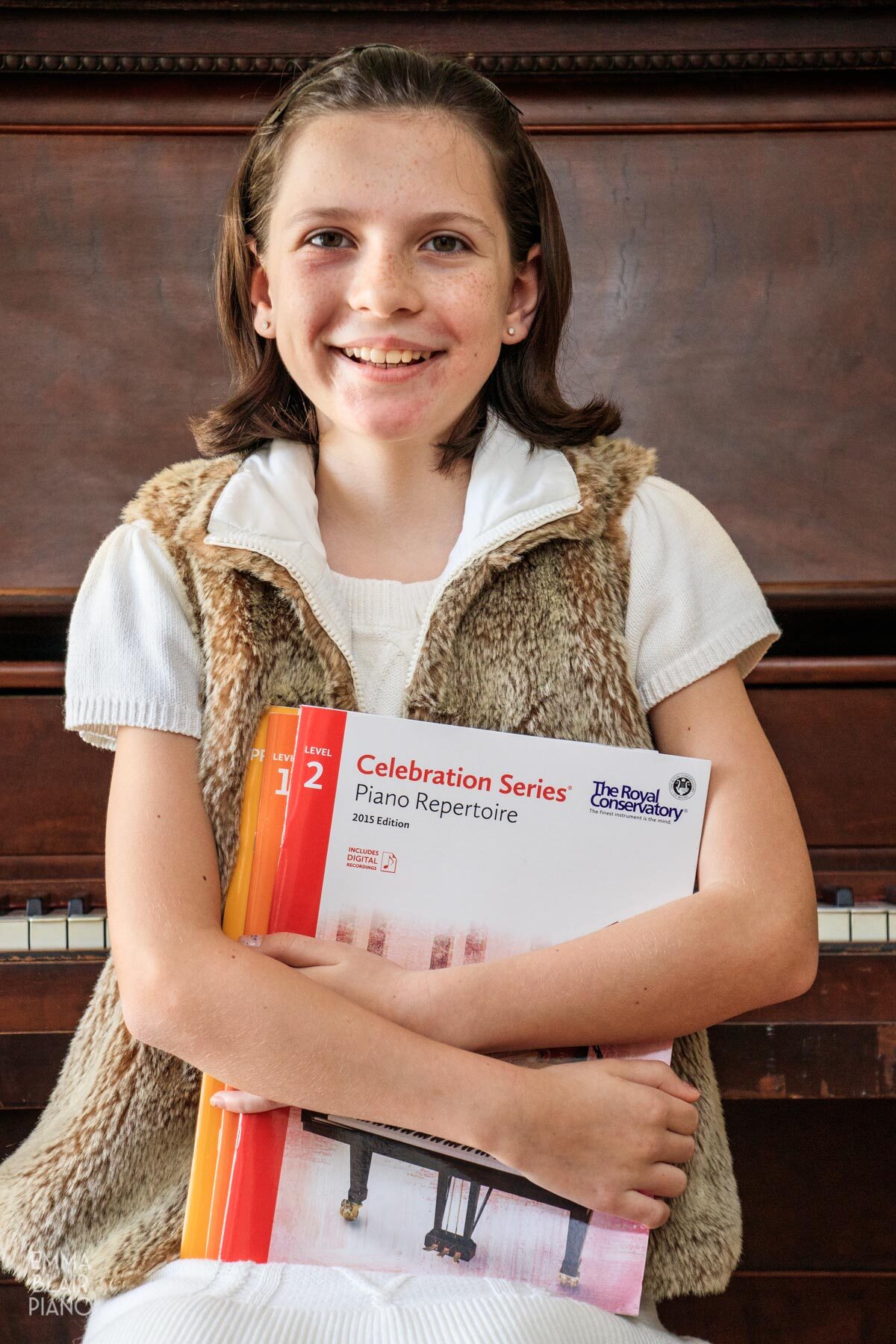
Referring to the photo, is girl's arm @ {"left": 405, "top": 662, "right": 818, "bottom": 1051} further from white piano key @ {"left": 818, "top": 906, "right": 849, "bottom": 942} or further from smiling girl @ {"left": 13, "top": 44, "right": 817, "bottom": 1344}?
white piano key @ {"left": 818, "top": 906, "right": 849, "bottom": 942}

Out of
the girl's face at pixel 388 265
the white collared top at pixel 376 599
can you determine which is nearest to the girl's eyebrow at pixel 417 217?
the girl's face at pixel 388 265

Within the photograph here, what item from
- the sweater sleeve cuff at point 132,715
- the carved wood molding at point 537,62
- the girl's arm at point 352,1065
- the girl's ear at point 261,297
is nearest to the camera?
the girl's arm at point 352,1065

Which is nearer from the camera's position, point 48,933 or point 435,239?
point 435,239

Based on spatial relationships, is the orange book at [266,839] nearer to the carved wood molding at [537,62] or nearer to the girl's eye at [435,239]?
the girl's eye at [435,239]

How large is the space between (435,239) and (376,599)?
317 millimetres

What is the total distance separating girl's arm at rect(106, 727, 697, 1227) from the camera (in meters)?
0.82

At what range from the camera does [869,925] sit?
46.3 inches

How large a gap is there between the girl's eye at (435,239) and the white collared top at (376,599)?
0.19 metres

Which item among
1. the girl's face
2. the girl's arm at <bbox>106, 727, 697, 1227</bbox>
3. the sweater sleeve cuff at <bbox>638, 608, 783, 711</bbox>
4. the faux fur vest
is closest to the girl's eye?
the girl's face

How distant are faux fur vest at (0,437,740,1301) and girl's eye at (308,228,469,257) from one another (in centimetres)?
22

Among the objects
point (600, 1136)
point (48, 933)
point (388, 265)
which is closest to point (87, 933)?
point (48, 933)

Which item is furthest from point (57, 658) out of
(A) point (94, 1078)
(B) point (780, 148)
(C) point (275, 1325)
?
(B) point (780, 148)

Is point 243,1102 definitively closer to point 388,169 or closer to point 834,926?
point 834,926

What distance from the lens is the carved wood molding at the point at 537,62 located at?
1.35 m
